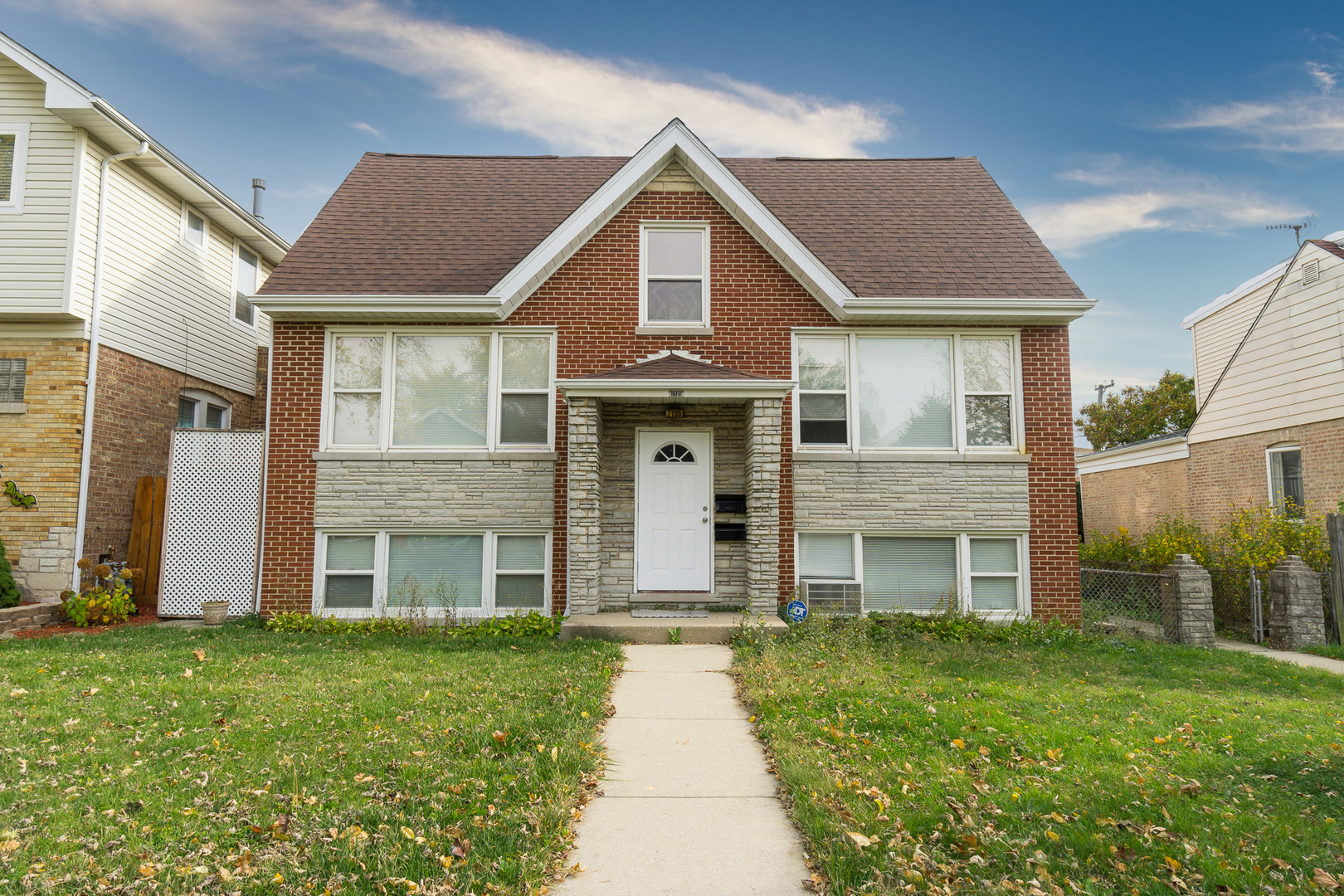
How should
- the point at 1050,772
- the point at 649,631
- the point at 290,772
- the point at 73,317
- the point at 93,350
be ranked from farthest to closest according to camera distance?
the point at 93,350 < the point at 73,317 < the point at 649,631 < the point at 1050,772 < the point at 290,772

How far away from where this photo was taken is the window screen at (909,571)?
33.6 ft

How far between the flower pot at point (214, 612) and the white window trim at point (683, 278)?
7143mm

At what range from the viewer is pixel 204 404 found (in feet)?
44.1

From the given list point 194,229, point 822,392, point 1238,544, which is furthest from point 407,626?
point 1238,544

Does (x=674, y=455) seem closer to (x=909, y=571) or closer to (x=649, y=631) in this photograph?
(x=649, y=631)

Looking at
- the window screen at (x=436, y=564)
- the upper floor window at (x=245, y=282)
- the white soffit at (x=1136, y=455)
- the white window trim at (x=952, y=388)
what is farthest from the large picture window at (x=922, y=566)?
the upper floor window at (x=245, y=282)

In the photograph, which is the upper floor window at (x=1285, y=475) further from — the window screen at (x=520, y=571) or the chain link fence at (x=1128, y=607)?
the window screen at (x=520, y=571)

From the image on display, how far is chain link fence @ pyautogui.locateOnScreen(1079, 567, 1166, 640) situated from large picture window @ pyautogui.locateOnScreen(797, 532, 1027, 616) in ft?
3.57

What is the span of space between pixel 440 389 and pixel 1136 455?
17.0m

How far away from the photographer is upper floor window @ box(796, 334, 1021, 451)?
1045 centimetres

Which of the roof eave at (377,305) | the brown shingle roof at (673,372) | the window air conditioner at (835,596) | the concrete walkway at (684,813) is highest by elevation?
the roof eave at (377,305)

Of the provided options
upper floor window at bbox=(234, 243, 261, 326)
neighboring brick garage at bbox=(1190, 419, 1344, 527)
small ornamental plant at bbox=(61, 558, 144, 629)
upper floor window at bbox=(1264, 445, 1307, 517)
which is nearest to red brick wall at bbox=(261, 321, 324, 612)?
small ornamental plant at bbox=(61, 558, 144, 629)

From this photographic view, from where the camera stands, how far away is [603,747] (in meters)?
4.90

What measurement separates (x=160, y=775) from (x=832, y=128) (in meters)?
18.1
